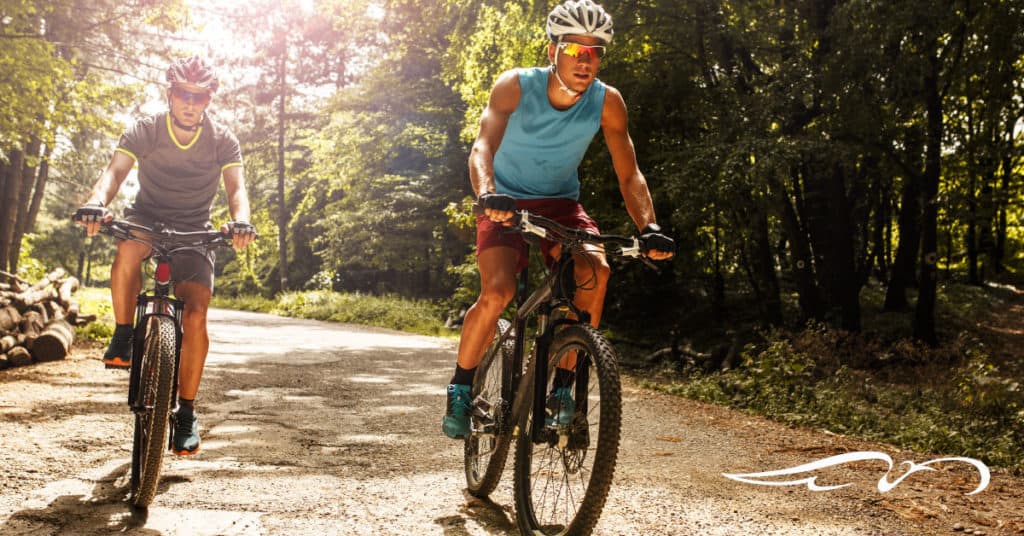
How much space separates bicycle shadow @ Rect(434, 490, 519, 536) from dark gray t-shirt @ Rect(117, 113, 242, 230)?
2.12m

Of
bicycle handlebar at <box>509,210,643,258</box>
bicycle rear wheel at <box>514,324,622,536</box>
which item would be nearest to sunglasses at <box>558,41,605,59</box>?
bicycle handlebar at <box>509,210,643,258</box>

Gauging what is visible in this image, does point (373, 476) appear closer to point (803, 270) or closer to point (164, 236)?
point (164, 236)

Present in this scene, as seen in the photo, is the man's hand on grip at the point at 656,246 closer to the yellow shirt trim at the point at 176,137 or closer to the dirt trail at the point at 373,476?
the dirt trail at the point at 373,476

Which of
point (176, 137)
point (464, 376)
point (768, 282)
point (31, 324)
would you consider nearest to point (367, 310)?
point (768, 282)

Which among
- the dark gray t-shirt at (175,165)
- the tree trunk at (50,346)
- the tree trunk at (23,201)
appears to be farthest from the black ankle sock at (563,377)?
the tree trunk at (23,201)

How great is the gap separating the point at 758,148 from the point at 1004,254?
89.6 feet

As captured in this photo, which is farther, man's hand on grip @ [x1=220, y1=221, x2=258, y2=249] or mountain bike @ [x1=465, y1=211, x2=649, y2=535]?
man's hand on grip @ [x1=220, y1=221, x2=258, y2=249]

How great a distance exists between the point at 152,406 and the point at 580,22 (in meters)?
2.66

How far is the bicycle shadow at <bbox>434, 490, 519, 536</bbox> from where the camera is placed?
3.54 m

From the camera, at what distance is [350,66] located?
3638 centimetres

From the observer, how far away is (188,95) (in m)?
4.17

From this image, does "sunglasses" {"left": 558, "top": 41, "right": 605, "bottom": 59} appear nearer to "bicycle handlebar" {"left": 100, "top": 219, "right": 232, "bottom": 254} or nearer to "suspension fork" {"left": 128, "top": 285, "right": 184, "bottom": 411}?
"bicycle handlebar" {"left": 100, "top": 219, "right": 232, "bottom": 254}

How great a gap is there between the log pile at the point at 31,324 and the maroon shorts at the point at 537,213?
7.16m

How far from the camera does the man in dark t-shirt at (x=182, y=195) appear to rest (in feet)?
13.4
